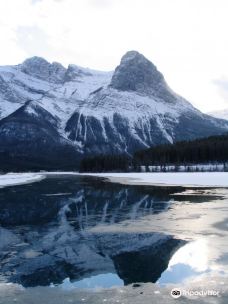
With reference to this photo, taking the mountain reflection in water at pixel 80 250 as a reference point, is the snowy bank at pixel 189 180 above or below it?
above

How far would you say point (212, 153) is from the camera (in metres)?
186

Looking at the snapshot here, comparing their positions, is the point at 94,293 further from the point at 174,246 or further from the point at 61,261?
the point at 174,246

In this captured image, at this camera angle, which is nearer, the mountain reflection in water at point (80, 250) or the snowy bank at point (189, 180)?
the mountain reflection in water at point (80, 250)

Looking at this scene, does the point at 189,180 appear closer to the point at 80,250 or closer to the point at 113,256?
the point at 80,250

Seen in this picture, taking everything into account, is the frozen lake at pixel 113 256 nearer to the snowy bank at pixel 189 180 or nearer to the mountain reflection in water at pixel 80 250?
the mountain reflection in water at pixel 80 250

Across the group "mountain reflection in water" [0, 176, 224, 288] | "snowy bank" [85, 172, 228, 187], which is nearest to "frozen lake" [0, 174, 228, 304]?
"mountain reflection in water" [0, 176, 224, 288]

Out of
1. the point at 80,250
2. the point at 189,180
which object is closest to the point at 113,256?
the point at 80,250

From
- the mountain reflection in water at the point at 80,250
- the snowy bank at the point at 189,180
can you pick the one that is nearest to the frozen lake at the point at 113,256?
the mountain reflection in water at the point at 80,250

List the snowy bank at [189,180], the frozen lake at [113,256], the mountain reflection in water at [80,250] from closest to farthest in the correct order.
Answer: the frozen lake at [113,256]
the mountain reflection in water at [80,250]
the snowy bank at [189,180]

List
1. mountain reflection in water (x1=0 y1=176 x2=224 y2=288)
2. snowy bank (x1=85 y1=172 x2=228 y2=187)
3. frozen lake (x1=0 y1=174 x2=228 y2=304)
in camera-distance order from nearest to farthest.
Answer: frozen lake (x1=0 y1=174 x2=228 y2=304) < mountain reflection in water (x1=0 y1=176 x2=224 y2=288) < snowy bank (x1=85 y1=172 x2=228 y2=187)

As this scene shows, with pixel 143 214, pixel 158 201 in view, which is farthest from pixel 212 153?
pixel 143 214

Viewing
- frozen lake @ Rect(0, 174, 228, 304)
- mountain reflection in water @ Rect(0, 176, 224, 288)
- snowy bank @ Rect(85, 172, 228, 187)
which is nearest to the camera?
frozen lake @ Rect(0, 174, 228, 304)

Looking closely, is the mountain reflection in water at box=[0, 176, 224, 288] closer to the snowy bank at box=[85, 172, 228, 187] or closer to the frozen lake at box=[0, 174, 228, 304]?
the frozen lake at box=[0, 174, 228, 304]

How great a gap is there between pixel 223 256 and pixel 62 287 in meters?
8.68
